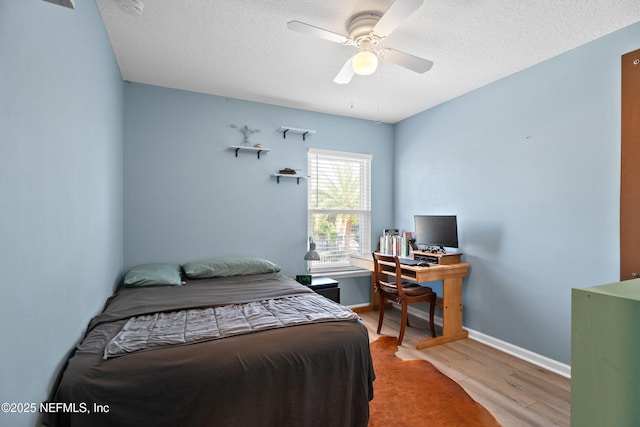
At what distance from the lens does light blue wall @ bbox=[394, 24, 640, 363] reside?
7.64ft

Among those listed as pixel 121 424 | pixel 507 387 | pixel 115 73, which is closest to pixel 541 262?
pixel 507 387

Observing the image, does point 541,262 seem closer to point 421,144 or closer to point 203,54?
point 421,144

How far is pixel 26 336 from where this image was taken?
3.37 feet

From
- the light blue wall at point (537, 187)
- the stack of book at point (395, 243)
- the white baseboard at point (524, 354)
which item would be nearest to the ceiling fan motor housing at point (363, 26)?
the light blue wall at point (537, 187)

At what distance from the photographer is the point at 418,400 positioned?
216 cm

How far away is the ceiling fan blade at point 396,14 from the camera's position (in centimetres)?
162

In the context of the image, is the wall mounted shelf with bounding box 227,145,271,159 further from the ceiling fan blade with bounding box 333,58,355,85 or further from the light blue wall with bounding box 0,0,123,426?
the light blue wall with bounding box 0,0,123,426

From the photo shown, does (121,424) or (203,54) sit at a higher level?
(203,54)

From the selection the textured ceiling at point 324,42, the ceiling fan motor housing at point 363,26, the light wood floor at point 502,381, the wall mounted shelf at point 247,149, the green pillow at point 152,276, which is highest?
the textured ceiling at point 324,42

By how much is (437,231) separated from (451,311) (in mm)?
877

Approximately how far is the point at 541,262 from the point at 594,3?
1.96 metres

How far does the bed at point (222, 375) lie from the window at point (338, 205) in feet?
6.93

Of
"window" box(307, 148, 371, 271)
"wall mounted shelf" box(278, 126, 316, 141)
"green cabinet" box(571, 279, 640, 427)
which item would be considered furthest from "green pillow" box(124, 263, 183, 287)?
"green cabinet" box(571, 279, 640, 427)

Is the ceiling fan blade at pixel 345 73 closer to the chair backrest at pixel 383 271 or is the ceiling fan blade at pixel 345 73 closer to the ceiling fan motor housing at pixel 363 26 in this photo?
the ceiling fan motor housing at pixel 363 26
